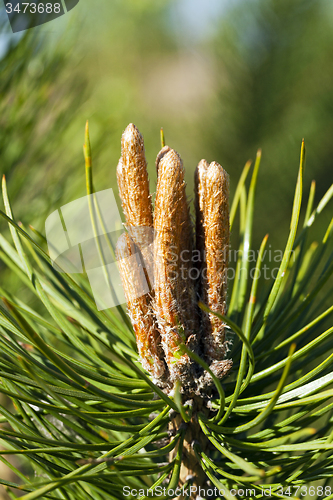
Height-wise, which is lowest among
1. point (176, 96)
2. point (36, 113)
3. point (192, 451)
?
point (192, 451)

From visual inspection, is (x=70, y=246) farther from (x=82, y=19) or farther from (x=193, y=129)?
(x=193, y=129)

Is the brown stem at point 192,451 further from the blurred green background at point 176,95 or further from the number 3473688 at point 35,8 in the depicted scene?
the number 3473688 at point 35,8

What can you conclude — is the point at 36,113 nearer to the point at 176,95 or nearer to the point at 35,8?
the point at 35,8

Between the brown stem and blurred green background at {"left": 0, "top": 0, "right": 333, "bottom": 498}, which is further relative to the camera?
blurred green background at {"left": 0, "top": 0, "right": 333, "bottom": 498}

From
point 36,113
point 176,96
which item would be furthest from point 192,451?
point 176,96

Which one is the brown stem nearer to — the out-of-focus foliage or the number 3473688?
the out-of-focus foliage

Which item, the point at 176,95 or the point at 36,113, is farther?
the point at 176,95

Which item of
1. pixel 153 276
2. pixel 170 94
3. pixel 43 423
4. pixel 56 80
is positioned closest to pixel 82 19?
pixel 56 80

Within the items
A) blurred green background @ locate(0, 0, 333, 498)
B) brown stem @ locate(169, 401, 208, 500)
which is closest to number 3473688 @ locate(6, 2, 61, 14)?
blurred green background @ locate(0, 0, 333, 498)
